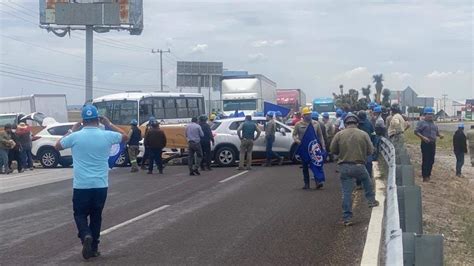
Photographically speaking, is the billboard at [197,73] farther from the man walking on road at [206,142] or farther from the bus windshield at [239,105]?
the man walking on road at [206,142]

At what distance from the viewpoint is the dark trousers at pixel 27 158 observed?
2600cm

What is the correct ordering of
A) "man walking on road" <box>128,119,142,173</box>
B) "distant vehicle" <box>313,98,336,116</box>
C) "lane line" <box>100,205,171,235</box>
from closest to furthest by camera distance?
"lane line" <box>100,205,171,235</box>
"man walking on road" <box>128,119,142,173</box>
"distant vehicle" <box>313,98,336,116</box>

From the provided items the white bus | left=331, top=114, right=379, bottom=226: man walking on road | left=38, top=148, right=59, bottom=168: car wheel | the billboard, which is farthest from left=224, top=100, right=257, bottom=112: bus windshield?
the billboard

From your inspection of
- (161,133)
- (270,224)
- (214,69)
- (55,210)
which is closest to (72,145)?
(270,224)

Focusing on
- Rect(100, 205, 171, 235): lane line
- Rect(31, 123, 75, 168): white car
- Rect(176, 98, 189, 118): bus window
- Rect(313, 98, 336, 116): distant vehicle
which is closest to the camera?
Rect(100, 205, 171, 235): lane line

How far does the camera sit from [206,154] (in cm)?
2320

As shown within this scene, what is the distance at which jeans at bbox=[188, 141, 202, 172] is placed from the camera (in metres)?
21.6

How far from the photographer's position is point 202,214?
13.0 meters

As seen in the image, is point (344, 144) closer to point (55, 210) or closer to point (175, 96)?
point (55, 210)

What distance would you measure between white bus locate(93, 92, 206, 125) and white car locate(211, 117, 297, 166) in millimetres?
7104

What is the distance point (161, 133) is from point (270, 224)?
36.7 ft

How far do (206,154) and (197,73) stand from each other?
64.3 meters

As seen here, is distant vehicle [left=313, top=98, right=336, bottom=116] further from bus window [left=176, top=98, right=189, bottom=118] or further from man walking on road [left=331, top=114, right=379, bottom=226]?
man walking on road [left=331, top=114, right=379, bottom=226]

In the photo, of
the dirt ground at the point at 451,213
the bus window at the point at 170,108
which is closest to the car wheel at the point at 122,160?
the bus window at the point at 170,108
